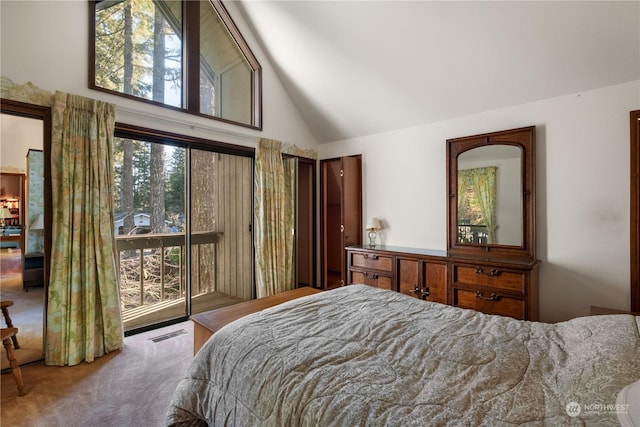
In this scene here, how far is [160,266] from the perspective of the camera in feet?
10.5

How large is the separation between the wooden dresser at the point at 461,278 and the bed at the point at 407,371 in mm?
1257

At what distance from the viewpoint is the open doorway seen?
2.23 m

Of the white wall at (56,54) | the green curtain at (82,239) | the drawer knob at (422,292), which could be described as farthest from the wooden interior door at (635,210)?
the green curtain at (82,239)

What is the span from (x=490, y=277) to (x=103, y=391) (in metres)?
3.10

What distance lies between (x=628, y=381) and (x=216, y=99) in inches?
153

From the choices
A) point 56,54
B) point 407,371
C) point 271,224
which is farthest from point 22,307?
point 407,371

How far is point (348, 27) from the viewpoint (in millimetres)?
2855

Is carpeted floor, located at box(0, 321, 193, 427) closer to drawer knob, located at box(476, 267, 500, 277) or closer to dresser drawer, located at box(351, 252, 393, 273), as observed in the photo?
dresser drawer, located at box(351, 252, 393, 273)

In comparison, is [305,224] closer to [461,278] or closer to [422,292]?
[422,292]

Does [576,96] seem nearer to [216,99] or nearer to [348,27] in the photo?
[348,27]

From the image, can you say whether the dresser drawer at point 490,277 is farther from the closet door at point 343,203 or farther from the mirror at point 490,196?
the closet door at point 343,203

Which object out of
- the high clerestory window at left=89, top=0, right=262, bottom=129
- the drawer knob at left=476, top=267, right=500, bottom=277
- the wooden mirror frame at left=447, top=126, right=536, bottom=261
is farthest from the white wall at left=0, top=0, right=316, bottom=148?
the drawer knob at left=476, top=267, right=500, bottom=277

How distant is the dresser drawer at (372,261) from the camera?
3.22m

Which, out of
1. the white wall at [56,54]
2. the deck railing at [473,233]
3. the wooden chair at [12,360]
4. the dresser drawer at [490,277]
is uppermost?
the white wall at [56,54]
